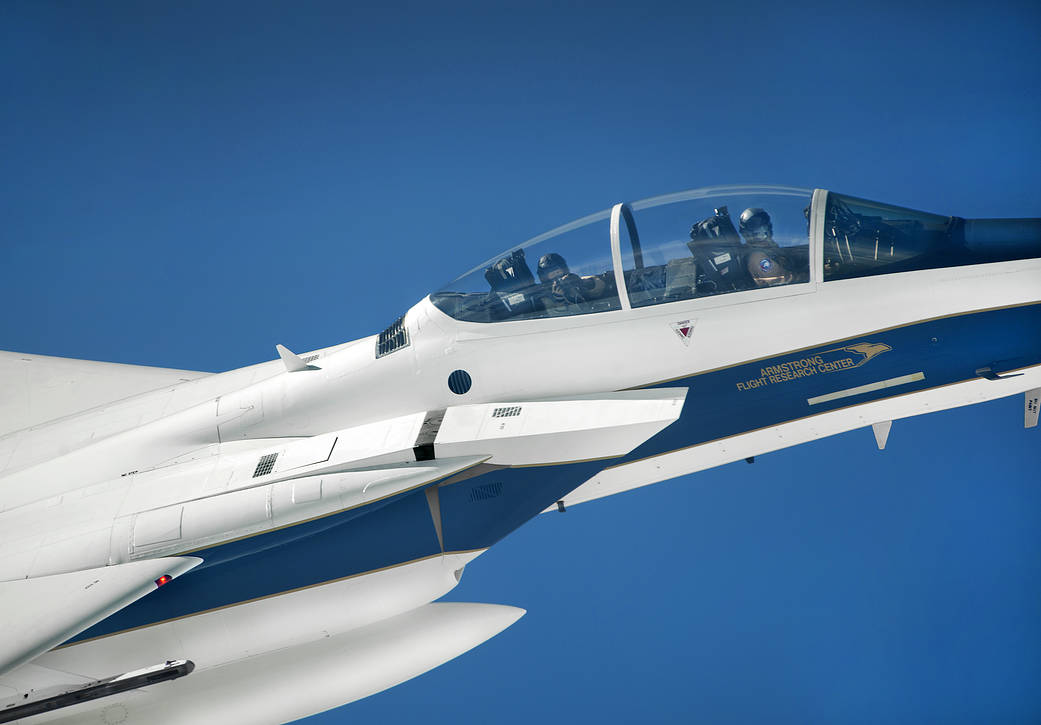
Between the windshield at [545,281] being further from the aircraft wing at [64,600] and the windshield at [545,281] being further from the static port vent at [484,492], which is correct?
the aircraft wing at [64,600]

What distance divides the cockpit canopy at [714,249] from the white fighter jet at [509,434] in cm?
1

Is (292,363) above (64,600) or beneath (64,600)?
above

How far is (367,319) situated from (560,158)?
2927 mm

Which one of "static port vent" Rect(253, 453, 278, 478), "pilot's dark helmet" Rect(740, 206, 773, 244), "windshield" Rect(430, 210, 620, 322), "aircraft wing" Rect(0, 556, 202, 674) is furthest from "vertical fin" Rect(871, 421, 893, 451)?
"aircraft wing" Rect(0, 556, 202, 674)

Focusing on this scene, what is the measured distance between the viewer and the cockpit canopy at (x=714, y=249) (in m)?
4.90

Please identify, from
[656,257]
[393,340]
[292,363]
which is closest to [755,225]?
[656,257]

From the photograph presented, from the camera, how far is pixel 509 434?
4883 millimetres

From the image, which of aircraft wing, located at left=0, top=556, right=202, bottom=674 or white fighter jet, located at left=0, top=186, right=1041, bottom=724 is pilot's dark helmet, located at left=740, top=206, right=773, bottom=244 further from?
aircraft wing, located at left=0, top=556, right=202, bottom=674

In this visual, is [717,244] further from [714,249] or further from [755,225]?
[755,225]

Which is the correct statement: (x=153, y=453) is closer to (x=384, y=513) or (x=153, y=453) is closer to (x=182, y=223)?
(x=384, y=513)

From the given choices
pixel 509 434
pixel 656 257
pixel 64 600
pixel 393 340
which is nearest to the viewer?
pixel 64 600

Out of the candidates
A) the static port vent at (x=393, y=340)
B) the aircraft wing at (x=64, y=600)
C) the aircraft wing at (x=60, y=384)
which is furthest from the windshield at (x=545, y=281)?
the aircraft wing at (x=60, y=384)

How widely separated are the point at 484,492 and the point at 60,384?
4.89 metres

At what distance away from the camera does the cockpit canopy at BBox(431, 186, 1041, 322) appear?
4902 millimetres
